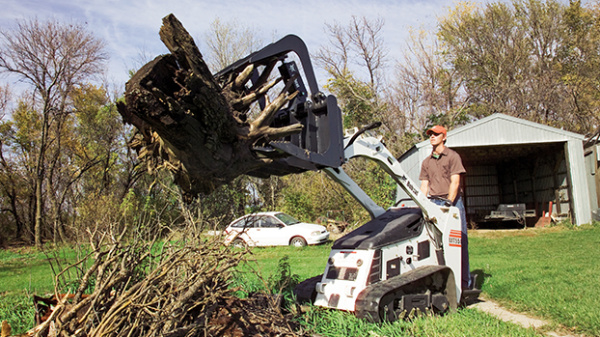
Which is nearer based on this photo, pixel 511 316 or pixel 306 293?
pixel 306 293

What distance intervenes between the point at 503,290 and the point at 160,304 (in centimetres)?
516

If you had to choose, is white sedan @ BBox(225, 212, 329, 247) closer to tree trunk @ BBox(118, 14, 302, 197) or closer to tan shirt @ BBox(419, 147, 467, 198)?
tan shirt @ BBox(419, 147, 467, 198)

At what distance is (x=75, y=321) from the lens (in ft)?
10.3

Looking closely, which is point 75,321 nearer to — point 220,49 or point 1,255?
point 1,255

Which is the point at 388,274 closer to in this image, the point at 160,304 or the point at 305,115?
the point at 305,115

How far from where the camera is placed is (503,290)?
660cm

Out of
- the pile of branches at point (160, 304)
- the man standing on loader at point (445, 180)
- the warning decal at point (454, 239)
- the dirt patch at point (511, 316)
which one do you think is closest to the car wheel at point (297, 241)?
the dirt patch at point (511, 316)

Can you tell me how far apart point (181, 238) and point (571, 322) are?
431cm

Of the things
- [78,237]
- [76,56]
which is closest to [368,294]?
[78,237]

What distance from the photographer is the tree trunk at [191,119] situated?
9.68ft

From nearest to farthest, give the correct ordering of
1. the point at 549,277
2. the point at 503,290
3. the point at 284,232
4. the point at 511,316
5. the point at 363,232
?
the point at 363,232 → the point at 511,316 → the point at 503,290 → the point at 549,277 → the point at 284,232

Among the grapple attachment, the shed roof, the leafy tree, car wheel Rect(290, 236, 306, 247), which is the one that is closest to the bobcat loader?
the grapple attachment

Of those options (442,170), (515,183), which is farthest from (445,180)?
(515,183)

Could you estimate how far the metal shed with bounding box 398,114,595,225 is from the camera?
1806 centimetres
